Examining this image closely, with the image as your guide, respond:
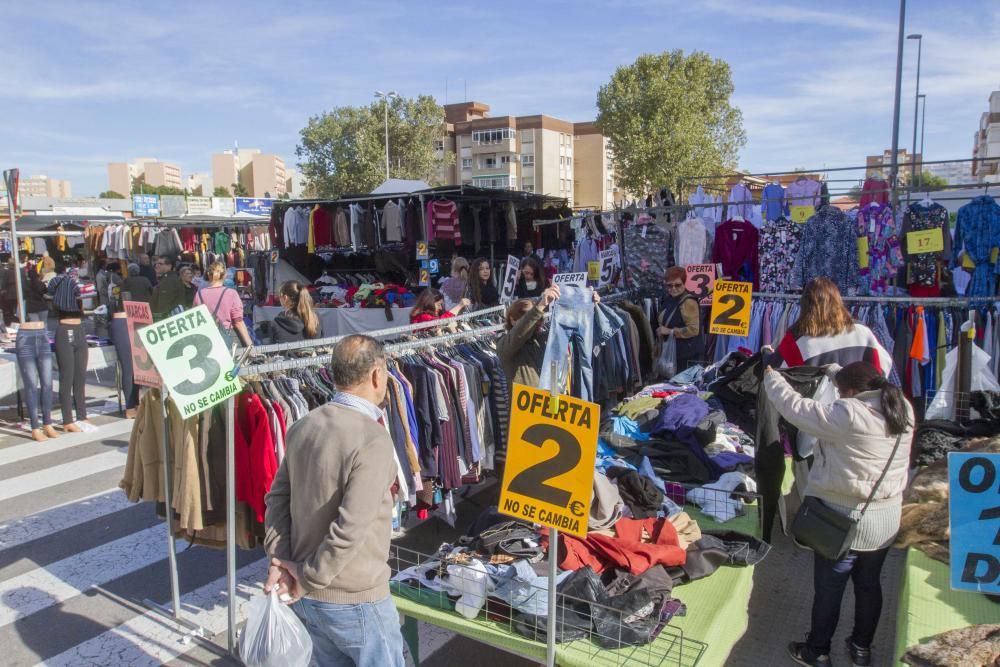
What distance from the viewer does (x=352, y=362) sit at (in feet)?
8.35

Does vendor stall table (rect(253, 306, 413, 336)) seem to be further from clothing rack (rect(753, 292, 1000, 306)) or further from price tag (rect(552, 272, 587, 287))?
clothing rack (rect(753, 292, 1000, 306))

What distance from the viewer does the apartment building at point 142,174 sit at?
110375 mm

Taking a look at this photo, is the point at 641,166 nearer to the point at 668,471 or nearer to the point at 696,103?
the point at 696,103

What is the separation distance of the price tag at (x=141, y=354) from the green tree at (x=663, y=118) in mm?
28863

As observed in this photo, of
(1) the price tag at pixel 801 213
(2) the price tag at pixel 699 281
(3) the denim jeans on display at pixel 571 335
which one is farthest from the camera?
(1) the price tag at pixel 801 213

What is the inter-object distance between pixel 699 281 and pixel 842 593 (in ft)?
14.3

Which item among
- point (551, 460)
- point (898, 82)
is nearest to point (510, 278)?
point (551, 460)

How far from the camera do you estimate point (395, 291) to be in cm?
1257

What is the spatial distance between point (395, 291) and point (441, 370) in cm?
792

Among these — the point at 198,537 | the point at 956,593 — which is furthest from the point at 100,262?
the point at 956,593

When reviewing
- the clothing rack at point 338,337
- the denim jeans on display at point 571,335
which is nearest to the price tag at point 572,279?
the denim jeans on display at point 571,335

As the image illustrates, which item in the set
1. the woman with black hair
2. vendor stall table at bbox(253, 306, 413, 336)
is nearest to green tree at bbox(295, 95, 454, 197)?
vendor stall table at bbox(253, 306, 413, 336)

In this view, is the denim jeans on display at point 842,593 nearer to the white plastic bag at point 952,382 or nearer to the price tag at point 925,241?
the white plastic bag at point 952,382

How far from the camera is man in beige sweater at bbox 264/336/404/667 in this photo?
239 centimetres
